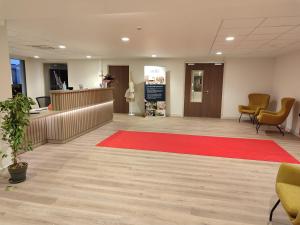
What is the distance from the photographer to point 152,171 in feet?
11.6

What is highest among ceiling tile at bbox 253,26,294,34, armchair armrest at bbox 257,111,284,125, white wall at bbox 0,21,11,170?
ceiling tile at bbox 253,26,294,34

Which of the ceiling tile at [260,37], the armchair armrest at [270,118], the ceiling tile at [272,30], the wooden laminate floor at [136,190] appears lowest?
the wooden laminate floor at [136,190]

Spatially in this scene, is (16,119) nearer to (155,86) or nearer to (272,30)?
(272,30)

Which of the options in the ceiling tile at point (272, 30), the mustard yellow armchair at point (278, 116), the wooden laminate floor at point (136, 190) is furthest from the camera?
the mustard yellow armchair at point (278, 116)

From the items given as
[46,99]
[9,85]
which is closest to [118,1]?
[9,85]

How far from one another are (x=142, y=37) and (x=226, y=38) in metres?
1.82

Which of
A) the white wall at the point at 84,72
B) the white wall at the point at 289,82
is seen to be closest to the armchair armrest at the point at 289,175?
the white wall at the point at 289,82

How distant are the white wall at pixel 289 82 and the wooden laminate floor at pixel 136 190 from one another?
2134 millimetres

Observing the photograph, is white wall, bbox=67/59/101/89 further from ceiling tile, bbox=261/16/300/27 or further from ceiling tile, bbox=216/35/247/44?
ceiling tile, bbox=261/16/300/27

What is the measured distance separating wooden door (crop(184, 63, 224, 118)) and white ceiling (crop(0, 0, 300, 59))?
142 inches

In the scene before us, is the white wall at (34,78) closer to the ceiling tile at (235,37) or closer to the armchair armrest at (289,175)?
the ceiling tile at (235,37)

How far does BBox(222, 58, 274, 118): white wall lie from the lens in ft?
26.3

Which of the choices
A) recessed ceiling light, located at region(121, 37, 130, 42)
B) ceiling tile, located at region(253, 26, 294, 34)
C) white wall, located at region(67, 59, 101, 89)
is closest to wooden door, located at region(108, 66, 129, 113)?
white wall, located at region(67, 59, 101, 89)

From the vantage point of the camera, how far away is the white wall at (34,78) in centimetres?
947
